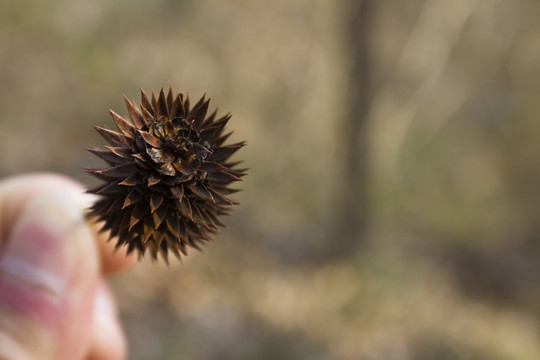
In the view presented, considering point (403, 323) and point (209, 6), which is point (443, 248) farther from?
point (209, 6)

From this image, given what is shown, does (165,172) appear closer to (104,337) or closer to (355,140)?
(104,337)

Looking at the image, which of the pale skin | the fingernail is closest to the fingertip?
the pale skin

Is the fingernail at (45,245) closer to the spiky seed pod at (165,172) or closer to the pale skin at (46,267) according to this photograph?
the pale skin at (46,267)

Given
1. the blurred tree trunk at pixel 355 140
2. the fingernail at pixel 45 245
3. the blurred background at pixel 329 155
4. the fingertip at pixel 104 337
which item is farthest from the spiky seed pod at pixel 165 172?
the blurred tree trunk at pixel 355 140

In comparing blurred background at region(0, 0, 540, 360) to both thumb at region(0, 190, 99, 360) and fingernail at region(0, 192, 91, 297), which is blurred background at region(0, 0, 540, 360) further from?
fingernail at region(0, 192, 91, 297)

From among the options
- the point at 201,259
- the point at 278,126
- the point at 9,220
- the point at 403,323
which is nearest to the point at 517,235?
the point at 403,323

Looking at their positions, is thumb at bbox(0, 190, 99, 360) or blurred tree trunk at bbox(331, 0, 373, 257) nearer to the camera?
thumb at bbox(0, 190, 99, 360)
